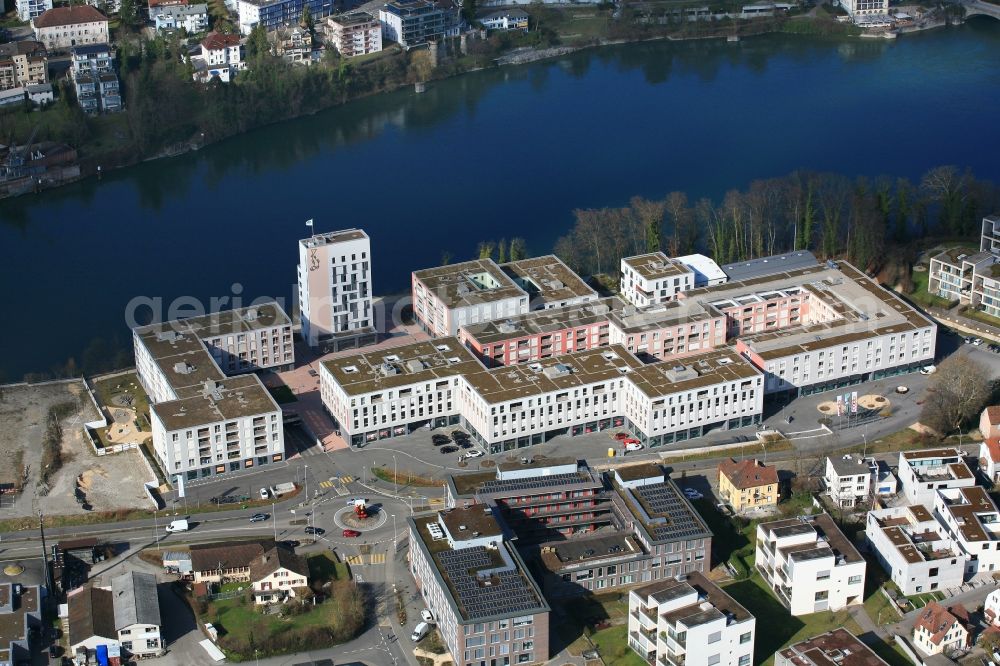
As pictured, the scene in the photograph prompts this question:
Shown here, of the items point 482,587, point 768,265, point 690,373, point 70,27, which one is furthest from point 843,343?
point 70,27

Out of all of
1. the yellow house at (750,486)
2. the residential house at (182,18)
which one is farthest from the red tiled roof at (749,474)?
the residential house at (182,18)

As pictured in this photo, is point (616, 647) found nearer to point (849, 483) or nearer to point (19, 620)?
point (849, 483)

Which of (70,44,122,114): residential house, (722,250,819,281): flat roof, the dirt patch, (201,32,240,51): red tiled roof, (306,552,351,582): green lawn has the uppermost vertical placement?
(201,32,240,51): red tiled roof

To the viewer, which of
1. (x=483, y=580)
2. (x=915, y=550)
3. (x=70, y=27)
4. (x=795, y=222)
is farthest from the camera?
(x=70, y=27)

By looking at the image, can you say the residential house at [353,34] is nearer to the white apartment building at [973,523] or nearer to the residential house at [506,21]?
the residential house at [506,21]

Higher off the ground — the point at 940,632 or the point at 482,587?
the point at 482,587

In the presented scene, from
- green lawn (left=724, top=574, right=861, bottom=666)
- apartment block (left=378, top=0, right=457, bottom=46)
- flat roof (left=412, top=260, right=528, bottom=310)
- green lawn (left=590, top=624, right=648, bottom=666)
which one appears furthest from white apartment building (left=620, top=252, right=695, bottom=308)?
apartment block (left=378, top=0, right=457, bottom=46)

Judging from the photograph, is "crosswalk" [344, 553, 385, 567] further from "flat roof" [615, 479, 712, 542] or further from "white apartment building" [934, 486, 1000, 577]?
"white apartment building" [934, 486, 1000, 577]
